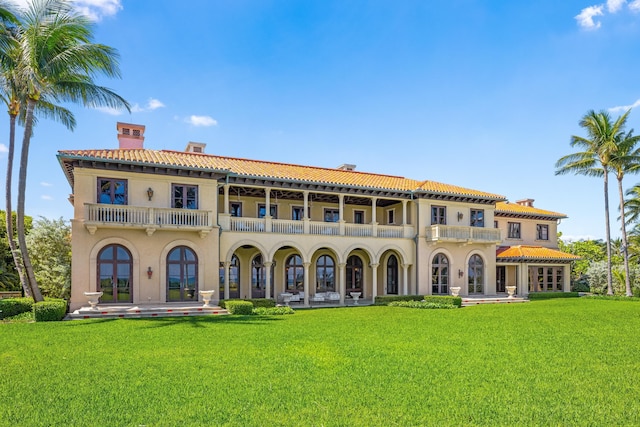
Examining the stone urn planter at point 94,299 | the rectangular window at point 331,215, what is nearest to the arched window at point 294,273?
the rectangular window at point 331,215

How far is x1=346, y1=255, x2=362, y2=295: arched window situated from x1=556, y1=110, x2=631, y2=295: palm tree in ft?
61.2

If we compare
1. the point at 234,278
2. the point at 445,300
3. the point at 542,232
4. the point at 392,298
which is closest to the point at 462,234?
the point at 445,300

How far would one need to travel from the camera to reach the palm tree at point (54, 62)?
17.3 meters

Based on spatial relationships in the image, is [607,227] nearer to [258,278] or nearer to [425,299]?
[425,299]

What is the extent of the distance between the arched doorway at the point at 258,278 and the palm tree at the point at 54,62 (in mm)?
10408

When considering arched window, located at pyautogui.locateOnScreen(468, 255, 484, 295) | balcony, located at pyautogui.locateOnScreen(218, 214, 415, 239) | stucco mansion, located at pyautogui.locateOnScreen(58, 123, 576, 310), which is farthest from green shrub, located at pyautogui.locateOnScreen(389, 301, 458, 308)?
arched window, located at pyautogui.locateOnScreen(468, 255, 484, 295)

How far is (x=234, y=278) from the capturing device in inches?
956

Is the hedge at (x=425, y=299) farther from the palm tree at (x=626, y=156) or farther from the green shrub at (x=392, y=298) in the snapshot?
the palm tree at (x=626, y=156)

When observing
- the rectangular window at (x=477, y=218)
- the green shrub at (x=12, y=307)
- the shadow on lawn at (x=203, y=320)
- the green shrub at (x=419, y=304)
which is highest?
the rectangular window at (x=477, y=218)

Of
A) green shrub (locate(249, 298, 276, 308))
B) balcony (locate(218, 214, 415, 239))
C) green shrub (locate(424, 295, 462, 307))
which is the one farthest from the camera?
→ green shrub (locate(424, 295, 462, 307))

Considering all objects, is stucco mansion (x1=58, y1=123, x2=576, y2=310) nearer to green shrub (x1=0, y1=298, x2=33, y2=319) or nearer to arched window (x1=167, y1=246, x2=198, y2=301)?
arched window (x1=167, y1=246, x2=198, y2=301)

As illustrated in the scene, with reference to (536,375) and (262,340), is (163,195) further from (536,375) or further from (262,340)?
(536,375)

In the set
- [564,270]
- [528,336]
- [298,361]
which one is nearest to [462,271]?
[564,270]

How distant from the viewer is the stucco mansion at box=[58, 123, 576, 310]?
19.0m
